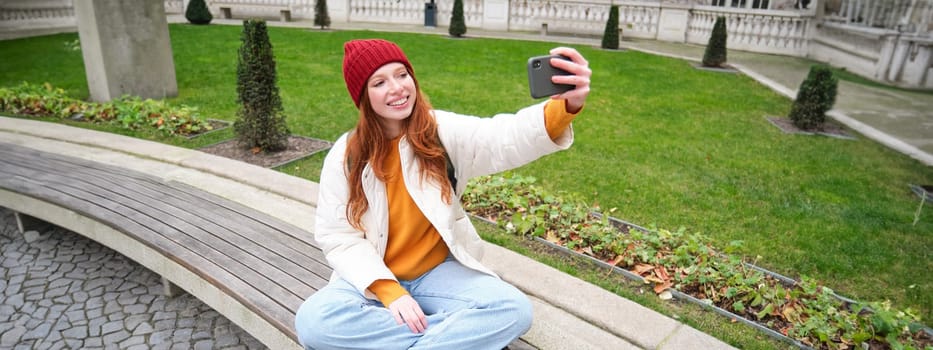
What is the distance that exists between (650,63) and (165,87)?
10438 mm

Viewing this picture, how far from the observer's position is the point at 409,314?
2246 millimetres

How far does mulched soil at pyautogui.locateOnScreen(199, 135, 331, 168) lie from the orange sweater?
3.60m

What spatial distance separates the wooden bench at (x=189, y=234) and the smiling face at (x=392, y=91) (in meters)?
1.05

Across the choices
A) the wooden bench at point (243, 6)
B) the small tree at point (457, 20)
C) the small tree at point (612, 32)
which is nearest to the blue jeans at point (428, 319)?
the small tree at point (612, 32)

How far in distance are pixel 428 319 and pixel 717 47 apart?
13.0 meters

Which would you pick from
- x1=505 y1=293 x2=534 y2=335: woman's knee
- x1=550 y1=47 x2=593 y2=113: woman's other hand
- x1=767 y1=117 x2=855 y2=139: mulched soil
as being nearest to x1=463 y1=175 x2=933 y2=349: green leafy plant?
x1=505 y1=293 x2=534 y2=335: woman's knee

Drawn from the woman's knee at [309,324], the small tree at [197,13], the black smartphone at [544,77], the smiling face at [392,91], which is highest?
the black smartphone at [544,77]

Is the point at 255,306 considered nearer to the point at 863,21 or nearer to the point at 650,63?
the point at 650,63

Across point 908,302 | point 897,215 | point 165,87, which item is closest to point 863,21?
point 897,215

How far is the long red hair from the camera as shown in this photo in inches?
Answer: 93.8

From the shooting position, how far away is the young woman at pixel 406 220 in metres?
2.21

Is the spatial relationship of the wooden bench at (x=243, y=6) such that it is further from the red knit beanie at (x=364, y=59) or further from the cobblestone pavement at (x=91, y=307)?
the red knit beanie at (x=364, y=59)

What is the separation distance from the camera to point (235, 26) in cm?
1881

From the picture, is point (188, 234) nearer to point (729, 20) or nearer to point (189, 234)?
point (189, 234)
